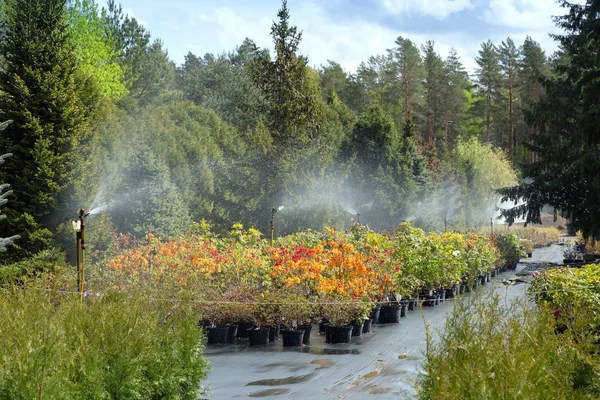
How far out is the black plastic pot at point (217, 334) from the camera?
31.9ft

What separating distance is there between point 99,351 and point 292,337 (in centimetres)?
490

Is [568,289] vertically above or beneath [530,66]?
beneath

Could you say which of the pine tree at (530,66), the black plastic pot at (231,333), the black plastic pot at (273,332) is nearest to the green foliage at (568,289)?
the black plastic pot at (273,332)

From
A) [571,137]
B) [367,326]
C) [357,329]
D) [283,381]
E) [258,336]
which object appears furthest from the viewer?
[571,137]

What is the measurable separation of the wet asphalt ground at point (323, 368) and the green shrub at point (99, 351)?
1134 mm

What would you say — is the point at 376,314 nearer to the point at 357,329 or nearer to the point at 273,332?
the point at 357,329

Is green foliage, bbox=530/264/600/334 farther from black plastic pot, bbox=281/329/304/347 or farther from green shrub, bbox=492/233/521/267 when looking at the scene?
green shrub, bbox=492/233/521/267

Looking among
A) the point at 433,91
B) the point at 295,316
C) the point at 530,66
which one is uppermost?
the point at 530,66

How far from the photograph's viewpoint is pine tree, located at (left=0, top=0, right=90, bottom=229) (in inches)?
510

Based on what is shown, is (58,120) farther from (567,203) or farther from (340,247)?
(567,203)

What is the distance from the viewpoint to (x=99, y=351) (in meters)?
4.90

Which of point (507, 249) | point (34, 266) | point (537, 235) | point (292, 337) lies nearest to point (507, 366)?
point (292, 337)

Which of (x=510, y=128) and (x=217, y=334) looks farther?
(x=510, y=128)

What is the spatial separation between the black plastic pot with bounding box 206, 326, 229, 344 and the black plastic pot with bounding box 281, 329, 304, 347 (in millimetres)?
867
